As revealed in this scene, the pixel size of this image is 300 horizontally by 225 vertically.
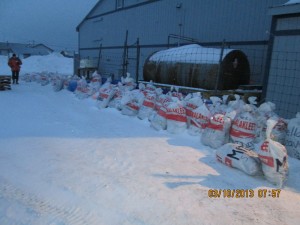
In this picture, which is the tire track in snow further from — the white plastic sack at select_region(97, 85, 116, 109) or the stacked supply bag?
the white plastic sack at select_region(97, 85, 116, 109)

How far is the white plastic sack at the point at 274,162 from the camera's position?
11.4 feet

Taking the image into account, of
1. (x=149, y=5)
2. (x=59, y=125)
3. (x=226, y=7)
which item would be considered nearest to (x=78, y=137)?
(x=59, y=125)

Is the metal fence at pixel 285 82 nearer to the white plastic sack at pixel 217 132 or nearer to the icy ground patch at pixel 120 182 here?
the white plastic sack at pixel 217 132

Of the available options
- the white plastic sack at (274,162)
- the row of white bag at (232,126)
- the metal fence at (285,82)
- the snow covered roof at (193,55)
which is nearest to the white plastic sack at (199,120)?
the row of white bag at (232,126)

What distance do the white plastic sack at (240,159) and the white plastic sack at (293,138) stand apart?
1.09m

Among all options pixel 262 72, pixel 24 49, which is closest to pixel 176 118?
pixel 262 72

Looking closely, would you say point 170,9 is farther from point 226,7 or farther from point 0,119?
point 0,119

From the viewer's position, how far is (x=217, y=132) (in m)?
4.85

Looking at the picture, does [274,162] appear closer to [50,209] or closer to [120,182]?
[120,182]

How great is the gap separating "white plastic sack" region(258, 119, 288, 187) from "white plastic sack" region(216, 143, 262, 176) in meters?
0.14

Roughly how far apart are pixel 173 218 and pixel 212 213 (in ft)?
1.31

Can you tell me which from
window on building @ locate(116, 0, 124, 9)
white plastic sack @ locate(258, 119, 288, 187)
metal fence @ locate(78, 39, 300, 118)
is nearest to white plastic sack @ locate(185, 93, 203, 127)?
metal fence @ locate(78, 39, 300, 118)
